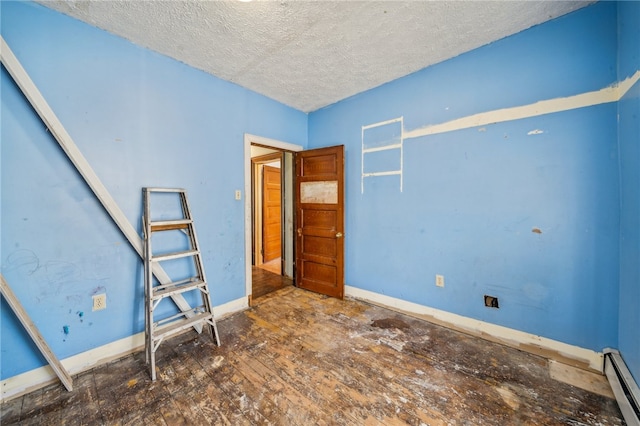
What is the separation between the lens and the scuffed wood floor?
56.4 inches

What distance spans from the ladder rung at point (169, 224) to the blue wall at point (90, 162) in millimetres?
159

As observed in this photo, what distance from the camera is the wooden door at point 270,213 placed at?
510cm

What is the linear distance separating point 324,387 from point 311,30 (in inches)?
108

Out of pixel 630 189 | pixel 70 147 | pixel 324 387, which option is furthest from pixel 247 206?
pixel 630 189

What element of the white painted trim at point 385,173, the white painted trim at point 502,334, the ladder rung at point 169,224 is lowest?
the white painted trim at point 502,334

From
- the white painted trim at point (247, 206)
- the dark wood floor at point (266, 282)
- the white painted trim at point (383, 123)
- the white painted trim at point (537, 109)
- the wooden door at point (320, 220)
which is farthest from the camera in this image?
the dark wood floor at point (266, 282)

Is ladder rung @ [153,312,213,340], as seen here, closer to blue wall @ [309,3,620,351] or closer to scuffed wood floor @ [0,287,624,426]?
scuffed wood floor @ [0,287,624,426]

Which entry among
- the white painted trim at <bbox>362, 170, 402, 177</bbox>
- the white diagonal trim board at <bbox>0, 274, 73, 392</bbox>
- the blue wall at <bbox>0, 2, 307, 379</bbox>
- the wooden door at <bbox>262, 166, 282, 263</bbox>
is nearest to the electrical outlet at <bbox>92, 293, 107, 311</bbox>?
the blue wall at <bbox>0, 2, 307, 379</bbox>

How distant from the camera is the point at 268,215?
5152 mm

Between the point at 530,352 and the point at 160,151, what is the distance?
3774 mm

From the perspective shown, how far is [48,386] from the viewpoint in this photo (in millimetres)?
1684

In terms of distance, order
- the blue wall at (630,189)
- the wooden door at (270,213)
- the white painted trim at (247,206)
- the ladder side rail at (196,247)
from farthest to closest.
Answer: the wooden door at (270,213), the white painted trim at (247,206), the ladder side rail at (196,247), the blue wall at (630,189)

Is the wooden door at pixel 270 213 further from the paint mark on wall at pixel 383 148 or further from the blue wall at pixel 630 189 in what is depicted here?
the blue wall at pixel 630 189

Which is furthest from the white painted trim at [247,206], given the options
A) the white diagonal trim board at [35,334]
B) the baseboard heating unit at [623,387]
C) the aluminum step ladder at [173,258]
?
the baseboard heating unit at [623,387]
